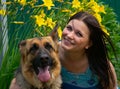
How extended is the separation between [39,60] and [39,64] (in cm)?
5

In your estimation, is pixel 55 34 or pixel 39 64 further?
pixel 55 34

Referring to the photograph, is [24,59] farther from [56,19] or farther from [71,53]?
[56,19]

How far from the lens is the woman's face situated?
15.4 feet

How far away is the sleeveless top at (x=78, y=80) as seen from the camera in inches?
202

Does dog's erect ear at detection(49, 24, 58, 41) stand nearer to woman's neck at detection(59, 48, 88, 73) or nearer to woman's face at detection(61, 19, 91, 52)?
woman's face at detection(61, 19, 91, 52)

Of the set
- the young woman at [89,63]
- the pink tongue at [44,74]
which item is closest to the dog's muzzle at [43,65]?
the pink tongue at [44,74]

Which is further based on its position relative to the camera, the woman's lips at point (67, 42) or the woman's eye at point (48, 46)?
the woman's lips at point (67, 42)

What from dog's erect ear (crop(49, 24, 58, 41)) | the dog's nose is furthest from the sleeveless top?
the dog's nose

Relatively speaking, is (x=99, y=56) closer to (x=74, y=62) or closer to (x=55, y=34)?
(x=74, y=62)

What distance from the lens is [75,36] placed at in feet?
15.4

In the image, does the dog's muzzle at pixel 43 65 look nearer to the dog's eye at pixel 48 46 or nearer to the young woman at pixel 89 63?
the dog's eye at pixel 48 46

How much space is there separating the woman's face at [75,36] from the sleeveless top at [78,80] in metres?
0.43

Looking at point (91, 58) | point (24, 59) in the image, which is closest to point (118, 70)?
point (91, 58)

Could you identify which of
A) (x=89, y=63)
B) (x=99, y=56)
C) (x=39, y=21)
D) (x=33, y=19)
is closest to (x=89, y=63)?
(x=89, y=63)
